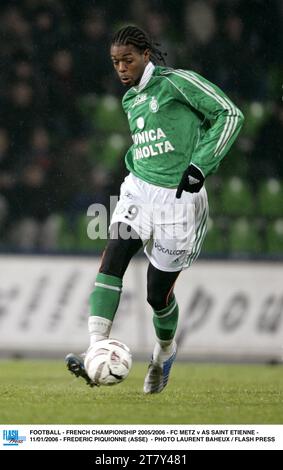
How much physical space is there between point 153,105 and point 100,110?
5.12 metres

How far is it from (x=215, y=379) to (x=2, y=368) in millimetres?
1866

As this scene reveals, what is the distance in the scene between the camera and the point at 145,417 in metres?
5.36

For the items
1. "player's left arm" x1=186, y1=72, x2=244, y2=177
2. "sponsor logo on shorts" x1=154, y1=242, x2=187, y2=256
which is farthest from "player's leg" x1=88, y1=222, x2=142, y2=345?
"player's left arm" x1=186, y1=72, x2=244, y2=177

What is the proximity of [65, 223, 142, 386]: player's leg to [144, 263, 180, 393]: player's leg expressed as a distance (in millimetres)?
358

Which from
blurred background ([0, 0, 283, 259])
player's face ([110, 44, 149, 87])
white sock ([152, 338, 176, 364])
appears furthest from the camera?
blurred background ([0, 0, 283, 259])

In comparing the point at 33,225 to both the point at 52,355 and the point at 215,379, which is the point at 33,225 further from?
the point at 215,379

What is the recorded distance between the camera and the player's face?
613 centimetres

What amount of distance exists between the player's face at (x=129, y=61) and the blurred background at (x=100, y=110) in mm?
4511

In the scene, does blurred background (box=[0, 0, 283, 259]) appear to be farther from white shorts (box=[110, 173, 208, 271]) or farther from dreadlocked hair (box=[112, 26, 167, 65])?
dreadlocked hair (box=[112, 26, 167, 65])

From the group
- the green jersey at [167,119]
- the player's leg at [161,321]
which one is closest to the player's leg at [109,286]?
the player's leg at [161,321]

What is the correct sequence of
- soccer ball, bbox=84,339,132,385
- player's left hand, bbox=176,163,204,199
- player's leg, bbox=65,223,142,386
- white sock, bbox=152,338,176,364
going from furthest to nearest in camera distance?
white sock, bbox=152,338,176,364, player's leg, bbox=65,223,142,386, player's left hand, bbox=176,163,204,199, soccer ball, bbox=84,339,132,385

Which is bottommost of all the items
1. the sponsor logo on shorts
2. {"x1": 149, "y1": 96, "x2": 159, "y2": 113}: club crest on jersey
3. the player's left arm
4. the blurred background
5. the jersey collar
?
the sponsor logo on shorts

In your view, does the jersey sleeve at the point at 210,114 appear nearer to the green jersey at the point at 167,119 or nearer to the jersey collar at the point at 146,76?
the green jersey at the point at 167,119

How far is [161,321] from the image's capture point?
21.7ft
